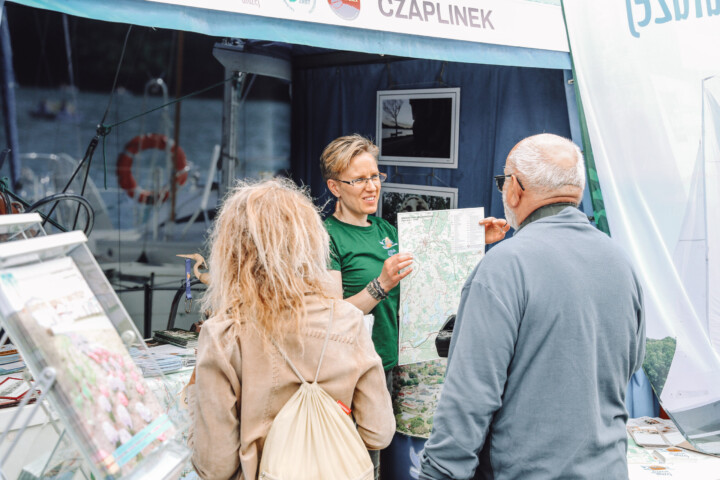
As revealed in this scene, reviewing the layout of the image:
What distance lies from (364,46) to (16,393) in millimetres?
1812

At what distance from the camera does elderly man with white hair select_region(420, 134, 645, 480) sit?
4.67 feet

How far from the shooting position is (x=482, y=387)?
1.42 m

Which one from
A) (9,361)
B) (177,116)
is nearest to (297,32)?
(9,361)

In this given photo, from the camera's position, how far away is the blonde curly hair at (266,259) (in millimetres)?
1436

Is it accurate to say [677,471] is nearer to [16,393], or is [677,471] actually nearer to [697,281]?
[697,281]

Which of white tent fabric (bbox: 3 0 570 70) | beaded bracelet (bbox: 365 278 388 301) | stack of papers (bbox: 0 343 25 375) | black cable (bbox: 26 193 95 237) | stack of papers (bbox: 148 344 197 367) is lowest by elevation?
stack of papers (bbox: 148 344 197 367)

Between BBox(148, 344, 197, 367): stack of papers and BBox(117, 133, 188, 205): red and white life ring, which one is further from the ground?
BBox(117, 133, 188, 205): red and white life ring

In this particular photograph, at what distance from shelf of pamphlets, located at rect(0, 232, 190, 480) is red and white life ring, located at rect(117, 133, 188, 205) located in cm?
371

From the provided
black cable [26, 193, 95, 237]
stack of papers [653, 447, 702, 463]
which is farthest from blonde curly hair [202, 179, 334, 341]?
black cable [26, 193, 95, 237]

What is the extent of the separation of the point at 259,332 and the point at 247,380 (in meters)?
0.12

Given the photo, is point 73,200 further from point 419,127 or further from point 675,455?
point 675,455

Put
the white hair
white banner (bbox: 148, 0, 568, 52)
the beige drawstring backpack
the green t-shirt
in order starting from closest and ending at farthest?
the beige drawstring backpack
the white hair
white banner (bbox: 148, 0, 568, 52)
the green t-shirt

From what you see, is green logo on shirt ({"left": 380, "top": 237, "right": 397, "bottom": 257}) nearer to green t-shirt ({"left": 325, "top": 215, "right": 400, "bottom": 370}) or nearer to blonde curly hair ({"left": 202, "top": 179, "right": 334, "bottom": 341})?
green t-shirt ({"left": 325, "top": 215, "right": 400, "bottom": 370})

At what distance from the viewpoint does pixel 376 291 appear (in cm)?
234
